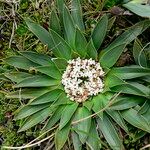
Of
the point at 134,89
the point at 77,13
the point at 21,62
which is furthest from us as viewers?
the point at 21,62

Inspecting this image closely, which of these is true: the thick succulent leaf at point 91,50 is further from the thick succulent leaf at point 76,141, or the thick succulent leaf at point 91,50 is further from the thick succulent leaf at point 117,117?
the thick succulent leaf at point 76,141

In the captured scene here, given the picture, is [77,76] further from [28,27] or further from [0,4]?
[0,4]

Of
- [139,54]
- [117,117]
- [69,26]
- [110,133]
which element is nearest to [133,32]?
[139,54]

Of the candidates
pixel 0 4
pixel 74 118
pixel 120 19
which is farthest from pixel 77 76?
pixel 0 4

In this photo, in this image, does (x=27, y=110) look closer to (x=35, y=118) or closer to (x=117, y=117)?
(x=35, y=118)

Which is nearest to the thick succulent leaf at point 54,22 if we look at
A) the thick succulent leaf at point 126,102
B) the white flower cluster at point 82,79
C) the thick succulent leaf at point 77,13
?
the thick succulent leaf at point 77,13

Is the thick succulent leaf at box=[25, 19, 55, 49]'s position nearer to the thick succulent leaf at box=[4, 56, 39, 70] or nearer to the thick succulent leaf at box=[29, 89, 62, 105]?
the thick succulent leaf at box=[4, 56, 39, 70]
